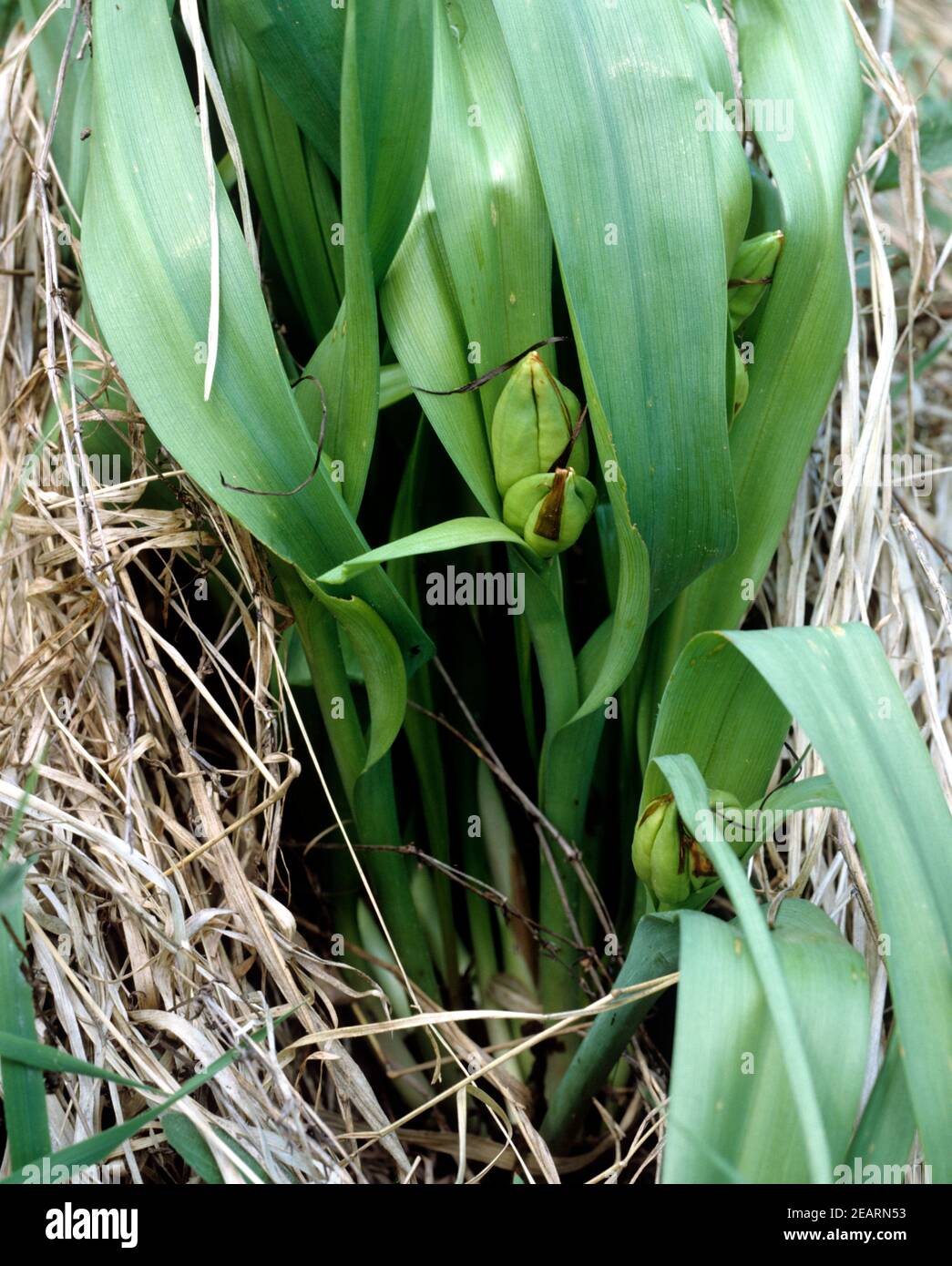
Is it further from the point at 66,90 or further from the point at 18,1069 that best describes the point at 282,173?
the point at 18,1069

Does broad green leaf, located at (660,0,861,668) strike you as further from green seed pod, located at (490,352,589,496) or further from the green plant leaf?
the green plant leaf

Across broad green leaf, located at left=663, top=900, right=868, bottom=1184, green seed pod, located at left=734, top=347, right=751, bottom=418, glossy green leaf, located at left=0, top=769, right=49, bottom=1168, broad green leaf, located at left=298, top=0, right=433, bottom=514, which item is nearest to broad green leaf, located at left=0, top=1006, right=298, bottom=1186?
glossy green leaf, located at left=0, top=769, right=49, bottom=1168

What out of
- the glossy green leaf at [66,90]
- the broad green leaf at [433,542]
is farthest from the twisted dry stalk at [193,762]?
the broad green leaf at [433,542]

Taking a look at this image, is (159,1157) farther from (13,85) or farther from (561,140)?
(13,85)

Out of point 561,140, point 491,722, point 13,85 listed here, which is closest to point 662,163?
point 561,140

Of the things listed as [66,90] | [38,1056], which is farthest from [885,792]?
[66,90]

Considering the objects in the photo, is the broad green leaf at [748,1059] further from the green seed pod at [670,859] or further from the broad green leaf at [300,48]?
the broad green leaf at [300,48]
